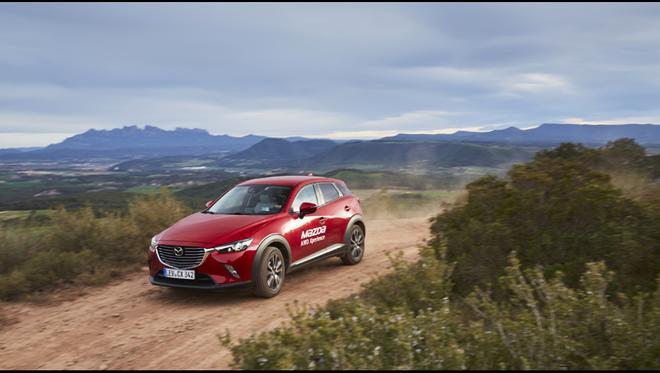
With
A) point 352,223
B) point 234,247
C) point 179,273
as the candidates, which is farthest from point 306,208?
point 179,273

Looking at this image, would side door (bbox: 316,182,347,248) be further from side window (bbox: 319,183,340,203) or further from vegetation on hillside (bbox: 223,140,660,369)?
vegetation on hillside (bbox: 223,140,660,369)

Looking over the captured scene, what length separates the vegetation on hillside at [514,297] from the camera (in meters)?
3.67

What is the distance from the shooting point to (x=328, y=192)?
367 inches

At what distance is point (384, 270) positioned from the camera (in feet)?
30.2

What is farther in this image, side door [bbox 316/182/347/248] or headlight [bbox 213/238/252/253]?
side door [bbox 316/182/347/248]

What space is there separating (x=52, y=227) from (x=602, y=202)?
9452 millimetres

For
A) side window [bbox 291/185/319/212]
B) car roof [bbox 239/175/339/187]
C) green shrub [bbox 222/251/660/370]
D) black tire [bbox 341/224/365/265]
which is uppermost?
car roof [bbox 239/175/339/187]

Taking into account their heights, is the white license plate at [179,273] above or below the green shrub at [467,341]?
below

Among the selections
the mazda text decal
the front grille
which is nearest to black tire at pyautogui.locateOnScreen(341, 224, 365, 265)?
the mazda text decal

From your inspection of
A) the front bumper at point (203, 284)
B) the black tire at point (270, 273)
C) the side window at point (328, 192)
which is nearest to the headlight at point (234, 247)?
the black tire at point (270, 273)

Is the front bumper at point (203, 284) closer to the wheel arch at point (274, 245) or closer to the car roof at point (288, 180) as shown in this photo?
the wheel arch at point (274, 245)

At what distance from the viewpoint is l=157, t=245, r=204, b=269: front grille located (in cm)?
695

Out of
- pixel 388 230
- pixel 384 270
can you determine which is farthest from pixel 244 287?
pixel 388 230

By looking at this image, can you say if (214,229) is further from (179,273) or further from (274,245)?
(274,245)
